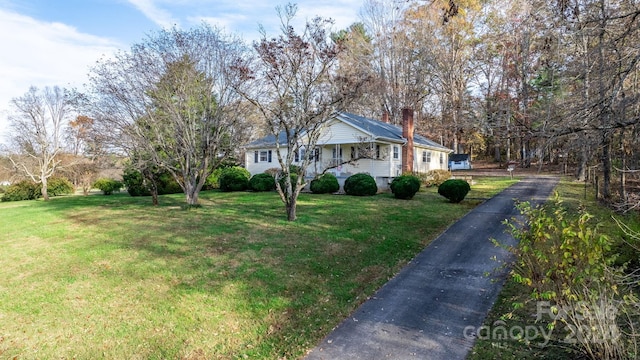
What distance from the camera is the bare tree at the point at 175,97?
1333 cm

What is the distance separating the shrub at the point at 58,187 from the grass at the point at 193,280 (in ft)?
52.4

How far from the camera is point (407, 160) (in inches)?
958

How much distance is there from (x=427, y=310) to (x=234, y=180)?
1846cm

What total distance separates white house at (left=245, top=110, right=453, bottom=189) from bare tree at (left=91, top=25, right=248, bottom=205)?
23.2 feet

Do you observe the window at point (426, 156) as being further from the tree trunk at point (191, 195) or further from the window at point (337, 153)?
the tree trunk at point (191, 195)

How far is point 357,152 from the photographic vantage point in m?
20.0

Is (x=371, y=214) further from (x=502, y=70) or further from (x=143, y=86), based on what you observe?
(x=502, y=70)

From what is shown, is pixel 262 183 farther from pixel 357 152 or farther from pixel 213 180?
pixel 357 152

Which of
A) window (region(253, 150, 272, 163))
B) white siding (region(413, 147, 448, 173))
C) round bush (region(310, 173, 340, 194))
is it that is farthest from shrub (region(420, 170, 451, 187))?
window (region(253, 150, 272, 163))

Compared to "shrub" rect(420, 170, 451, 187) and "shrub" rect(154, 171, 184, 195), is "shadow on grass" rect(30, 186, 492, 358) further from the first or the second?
"shrub" rect(154, 171, 184, 195)

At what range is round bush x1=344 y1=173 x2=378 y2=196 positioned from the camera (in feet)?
57.7

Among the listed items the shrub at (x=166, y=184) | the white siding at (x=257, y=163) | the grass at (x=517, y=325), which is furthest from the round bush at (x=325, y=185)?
the grass at (x=517, y=325)

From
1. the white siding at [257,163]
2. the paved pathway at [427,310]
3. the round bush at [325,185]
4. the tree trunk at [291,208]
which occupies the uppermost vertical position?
the white siding at [257,163]

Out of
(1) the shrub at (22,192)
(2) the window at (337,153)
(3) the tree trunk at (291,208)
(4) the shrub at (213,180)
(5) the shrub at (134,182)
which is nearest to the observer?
(3) the tree trunk at (291,208)
